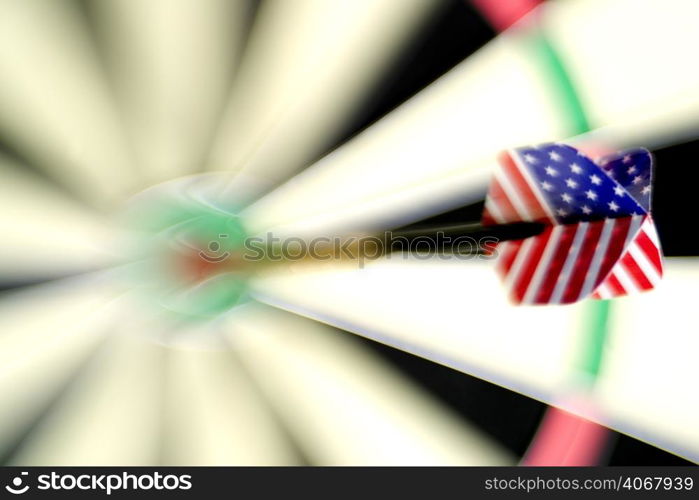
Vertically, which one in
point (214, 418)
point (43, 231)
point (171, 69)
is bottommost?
point (214, 418)

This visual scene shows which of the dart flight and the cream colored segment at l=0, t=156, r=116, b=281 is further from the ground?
the cream colored segment at l=0, t=156, r=116, b=281

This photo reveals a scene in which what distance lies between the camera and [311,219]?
636mm

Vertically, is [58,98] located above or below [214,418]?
above

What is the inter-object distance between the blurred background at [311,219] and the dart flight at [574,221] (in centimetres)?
13

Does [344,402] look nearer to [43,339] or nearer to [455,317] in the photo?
[455,317]

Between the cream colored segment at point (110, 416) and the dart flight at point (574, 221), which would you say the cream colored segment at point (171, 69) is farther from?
the dart flight at point (574, 221)

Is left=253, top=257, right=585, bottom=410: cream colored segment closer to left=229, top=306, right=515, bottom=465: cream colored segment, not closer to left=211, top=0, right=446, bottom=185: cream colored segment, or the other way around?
left=229, top=306, right=515, bottom=465: cream colored segment

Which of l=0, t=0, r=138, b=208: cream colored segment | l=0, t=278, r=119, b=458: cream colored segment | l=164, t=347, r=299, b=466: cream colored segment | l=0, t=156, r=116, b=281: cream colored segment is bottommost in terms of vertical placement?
l=164, t=347, r=299, b=466: cream colored segment

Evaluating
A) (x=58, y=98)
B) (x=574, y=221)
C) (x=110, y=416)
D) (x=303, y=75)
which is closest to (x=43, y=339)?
(x=110, y=416)

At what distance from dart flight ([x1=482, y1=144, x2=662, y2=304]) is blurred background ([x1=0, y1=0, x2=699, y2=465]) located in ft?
0.44

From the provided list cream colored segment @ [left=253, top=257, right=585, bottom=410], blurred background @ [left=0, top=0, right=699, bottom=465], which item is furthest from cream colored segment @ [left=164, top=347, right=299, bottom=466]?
cream colored segment @ [left=253, top=257, right=585, bottom=410]

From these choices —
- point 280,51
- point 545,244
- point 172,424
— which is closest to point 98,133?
point 280,51

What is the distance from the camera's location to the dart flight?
1.63ft

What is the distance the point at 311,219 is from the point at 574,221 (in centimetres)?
28
